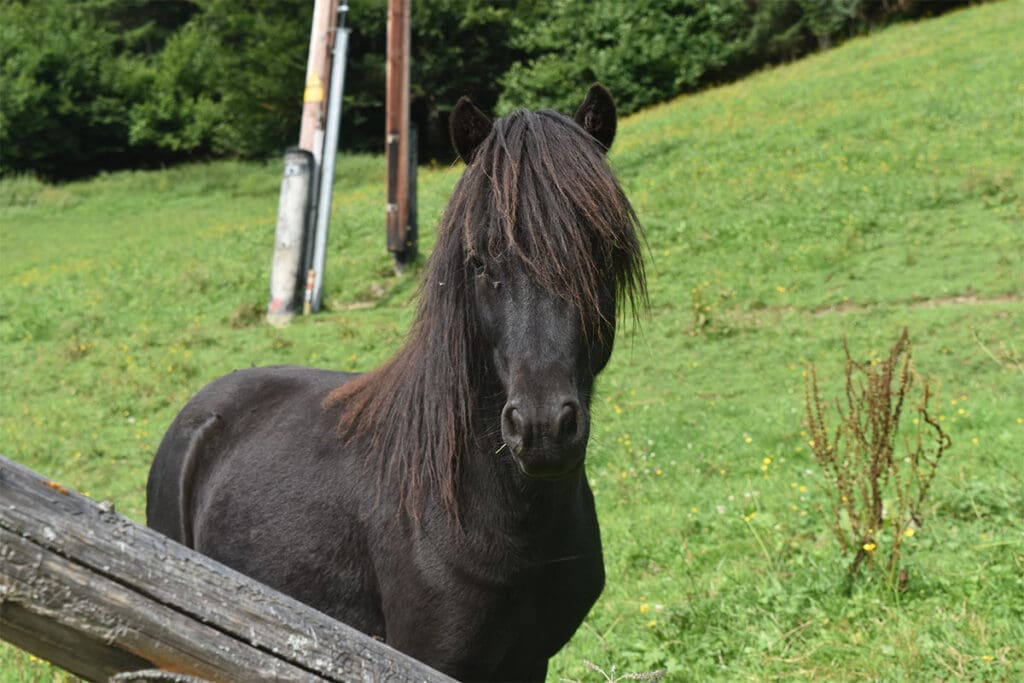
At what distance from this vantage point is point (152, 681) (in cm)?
124

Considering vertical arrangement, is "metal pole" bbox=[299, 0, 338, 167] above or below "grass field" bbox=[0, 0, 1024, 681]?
above

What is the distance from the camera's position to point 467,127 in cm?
288

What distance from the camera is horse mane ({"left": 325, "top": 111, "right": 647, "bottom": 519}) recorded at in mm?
2500

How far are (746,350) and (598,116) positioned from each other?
698 centimetres

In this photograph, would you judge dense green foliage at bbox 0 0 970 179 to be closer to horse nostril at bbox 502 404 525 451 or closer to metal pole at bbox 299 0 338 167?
metal pole at bbox 299 0 338 167

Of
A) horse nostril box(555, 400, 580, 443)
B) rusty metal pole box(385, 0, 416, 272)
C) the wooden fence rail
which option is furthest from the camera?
rusty metal pole box(385, 0, 416, 272)

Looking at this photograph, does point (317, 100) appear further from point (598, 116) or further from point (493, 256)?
point (493, 256)

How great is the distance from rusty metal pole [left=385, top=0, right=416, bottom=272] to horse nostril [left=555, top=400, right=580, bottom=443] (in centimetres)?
1058

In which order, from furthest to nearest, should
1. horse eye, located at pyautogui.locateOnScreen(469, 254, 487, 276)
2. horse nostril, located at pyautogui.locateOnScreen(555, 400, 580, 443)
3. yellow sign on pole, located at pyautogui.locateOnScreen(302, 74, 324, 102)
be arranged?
yellow sign on pole, located at pyautogui.locateOnScreen(302, 74, 324, 102), horse eye, located at pyautogui.locateOnScreen(469, 254, 487, 276), horse nostril, located at pyautogui.locateOnScreen(555, 400, 580, 443)

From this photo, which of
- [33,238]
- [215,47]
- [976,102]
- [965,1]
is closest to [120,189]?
[33,238]

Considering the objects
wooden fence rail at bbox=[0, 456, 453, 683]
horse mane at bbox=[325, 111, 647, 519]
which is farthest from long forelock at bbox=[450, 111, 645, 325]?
wooden fence rail at bbox=[0, 456, 453, 683]

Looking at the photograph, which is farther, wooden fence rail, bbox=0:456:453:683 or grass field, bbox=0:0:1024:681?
grass field, bbox=0:0:1024:681

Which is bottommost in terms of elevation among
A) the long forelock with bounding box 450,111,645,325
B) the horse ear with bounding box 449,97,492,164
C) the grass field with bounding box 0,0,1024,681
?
the grass field with bounding box 0,0,1024,681

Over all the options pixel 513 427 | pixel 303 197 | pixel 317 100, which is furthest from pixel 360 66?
pixel 513 427
